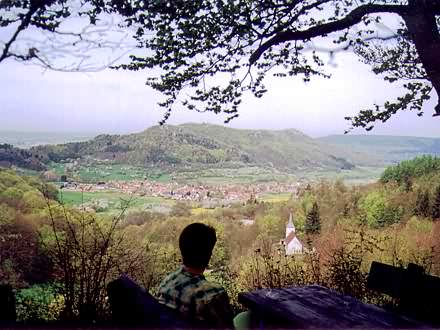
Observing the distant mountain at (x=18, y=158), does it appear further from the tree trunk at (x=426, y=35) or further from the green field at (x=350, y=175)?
the tree trunk at (x=426, y=35)

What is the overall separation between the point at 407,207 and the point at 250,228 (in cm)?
269

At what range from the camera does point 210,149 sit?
691 cm

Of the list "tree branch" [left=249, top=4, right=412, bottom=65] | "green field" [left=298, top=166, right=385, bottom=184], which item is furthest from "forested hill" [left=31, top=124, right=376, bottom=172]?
"tree branch" [left=249, top=4, right=412, bottom=65]

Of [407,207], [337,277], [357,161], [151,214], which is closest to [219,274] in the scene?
[151,214]

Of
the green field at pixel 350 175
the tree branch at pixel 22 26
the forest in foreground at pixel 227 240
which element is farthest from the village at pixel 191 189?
the tree branch at pixel 22 26

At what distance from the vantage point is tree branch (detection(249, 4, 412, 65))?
492 cm

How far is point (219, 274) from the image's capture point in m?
5.96

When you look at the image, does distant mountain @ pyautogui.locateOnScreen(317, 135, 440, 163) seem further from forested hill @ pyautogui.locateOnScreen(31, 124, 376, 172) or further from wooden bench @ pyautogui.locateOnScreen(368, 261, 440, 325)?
wooden bench @ pyautogui.locateOnScreen(368, 261, 440, 325)

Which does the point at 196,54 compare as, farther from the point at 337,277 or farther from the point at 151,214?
the point at 337,277

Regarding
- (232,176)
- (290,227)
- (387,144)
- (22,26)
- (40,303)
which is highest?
(22,26)

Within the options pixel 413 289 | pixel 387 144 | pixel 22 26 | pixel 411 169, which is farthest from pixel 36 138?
pixel 411 169

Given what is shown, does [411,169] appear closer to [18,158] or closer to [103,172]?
[103,172]

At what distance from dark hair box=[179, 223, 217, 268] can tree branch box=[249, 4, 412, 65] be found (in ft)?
9.12

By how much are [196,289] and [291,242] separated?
4.35m
